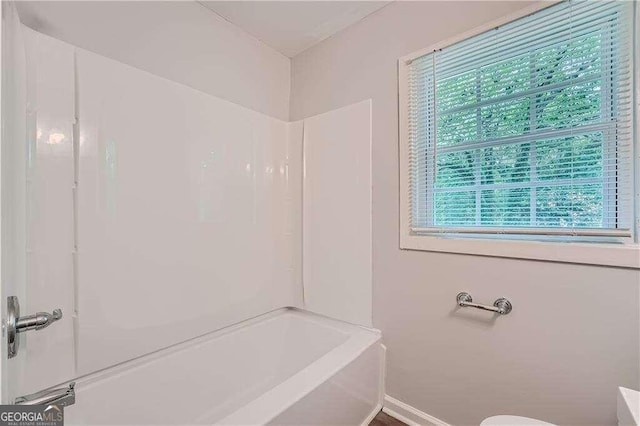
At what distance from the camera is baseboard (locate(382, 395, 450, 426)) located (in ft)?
5.01

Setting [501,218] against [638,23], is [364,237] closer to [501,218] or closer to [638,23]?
[501,218]

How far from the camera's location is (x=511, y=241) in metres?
1.29

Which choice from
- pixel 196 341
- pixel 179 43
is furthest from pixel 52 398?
pixel 179 43

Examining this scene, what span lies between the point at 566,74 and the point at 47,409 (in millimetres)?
2363

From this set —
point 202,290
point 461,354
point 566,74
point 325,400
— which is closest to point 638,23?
point 566,74

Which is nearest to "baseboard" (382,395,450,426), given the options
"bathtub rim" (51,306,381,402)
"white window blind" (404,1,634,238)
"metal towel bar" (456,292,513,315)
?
"bathtub rim" (51,306,381,402)

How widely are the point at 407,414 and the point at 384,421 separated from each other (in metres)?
0.14

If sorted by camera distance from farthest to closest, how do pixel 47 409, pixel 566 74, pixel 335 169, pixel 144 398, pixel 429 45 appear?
pixel 335 169 → pixel 429 45 → pixel 144 398 → pixel 566 74 → pixel 47 409

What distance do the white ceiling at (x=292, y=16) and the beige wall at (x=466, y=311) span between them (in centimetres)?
8

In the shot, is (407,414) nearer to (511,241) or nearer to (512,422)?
(512,422)

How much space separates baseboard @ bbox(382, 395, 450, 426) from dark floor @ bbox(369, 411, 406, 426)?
2cm

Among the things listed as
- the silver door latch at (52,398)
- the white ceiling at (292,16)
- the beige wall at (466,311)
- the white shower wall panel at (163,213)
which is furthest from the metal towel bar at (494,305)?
the white ceiling at (292,16)

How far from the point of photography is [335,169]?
75.6 inches

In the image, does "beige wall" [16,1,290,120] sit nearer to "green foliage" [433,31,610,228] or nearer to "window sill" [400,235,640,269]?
"green foliage" [433,31,610,228]
